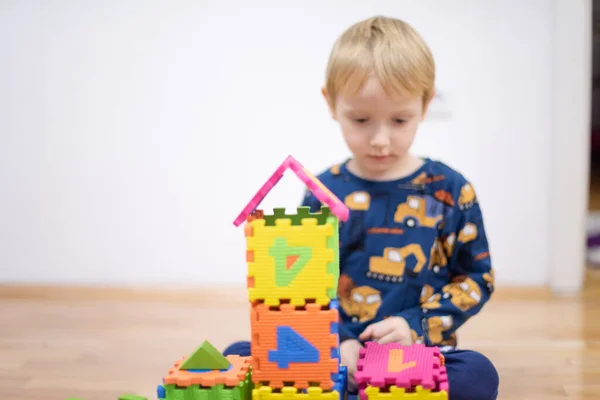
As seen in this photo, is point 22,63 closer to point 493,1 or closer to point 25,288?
point 25,288

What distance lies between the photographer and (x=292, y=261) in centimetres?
85

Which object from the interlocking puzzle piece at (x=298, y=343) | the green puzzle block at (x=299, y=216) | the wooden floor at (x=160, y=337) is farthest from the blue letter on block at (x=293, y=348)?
the wooden floor at (x=160, y=337)

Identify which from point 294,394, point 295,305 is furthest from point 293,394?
point 295,305

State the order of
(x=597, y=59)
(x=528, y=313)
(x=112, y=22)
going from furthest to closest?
(x=597, y=59) < (x=112, y=22) < (x=528, y=313)

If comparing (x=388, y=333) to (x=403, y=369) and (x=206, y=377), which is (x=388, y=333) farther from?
(x=206, y=377)

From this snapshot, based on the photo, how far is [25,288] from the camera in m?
2.06

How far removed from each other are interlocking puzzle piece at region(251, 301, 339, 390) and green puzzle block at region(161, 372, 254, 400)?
0.16 ft

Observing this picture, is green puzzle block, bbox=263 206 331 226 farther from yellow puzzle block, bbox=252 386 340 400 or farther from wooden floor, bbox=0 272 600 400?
wooden floor, bbox=0 272 600 400

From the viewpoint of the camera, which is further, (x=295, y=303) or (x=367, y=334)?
(x=367, y=334)

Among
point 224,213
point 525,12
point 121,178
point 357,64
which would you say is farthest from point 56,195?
point 525,12

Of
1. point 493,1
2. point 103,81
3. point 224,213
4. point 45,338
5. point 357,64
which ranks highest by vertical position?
point 493,1

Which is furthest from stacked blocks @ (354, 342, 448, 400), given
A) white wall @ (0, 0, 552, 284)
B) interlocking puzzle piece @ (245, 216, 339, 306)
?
white wall @ (0, 0, 552, 284)

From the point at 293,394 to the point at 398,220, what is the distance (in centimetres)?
41

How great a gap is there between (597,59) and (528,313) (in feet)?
8.65
